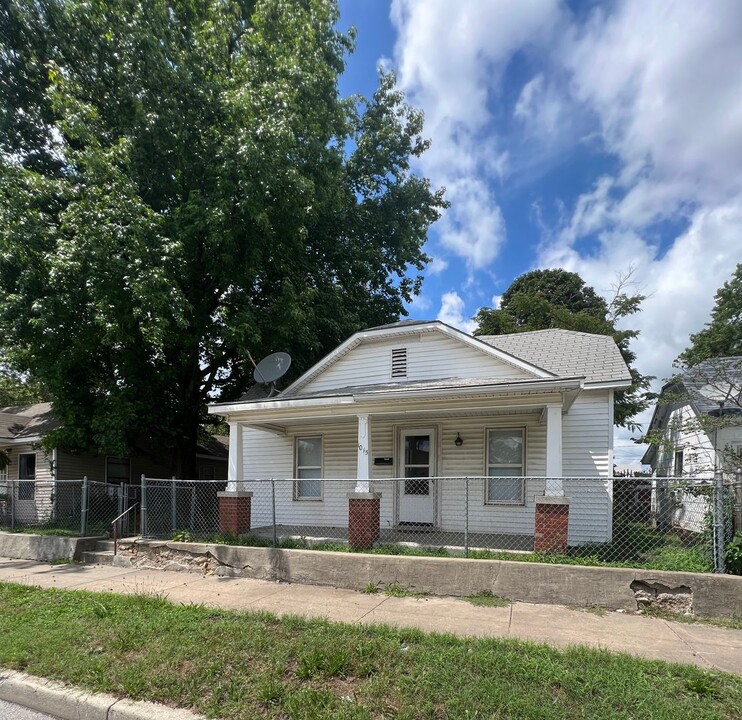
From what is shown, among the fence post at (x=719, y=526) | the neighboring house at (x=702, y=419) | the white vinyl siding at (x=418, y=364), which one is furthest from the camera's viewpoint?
the white vinyl siding at (x=418, y=364)

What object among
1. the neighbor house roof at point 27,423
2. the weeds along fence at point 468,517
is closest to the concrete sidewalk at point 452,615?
the weeds along fence at point 468,517

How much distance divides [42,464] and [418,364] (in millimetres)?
Result: 12979

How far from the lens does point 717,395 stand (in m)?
11.6

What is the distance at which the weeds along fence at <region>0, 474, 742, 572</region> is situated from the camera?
692 centimetres

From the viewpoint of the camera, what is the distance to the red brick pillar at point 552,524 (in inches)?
289

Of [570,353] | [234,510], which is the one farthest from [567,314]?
[234,510]

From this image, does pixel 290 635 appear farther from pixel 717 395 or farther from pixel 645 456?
pixel 645 456

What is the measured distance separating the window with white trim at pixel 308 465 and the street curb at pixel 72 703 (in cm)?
776

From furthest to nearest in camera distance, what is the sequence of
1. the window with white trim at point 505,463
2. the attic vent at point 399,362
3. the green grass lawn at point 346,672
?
the attic vent at point 399,362 → the window with white trim at point 505,463 → the green grass lawn at point 346,672

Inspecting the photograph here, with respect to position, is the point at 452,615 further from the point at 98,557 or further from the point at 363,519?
the point at 98,557

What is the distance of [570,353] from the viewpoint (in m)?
11.5

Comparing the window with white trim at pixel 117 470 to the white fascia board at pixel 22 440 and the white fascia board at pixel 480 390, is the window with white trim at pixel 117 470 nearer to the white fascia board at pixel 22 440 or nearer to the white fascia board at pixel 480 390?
the white fascia board at pixel 22 440

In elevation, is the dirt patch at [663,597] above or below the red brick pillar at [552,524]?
below

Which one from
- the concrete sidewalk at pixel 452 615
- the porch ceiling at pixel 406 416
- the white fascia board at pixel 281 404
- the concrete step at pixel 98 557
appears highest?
the white fascia board at pixel 281 404
